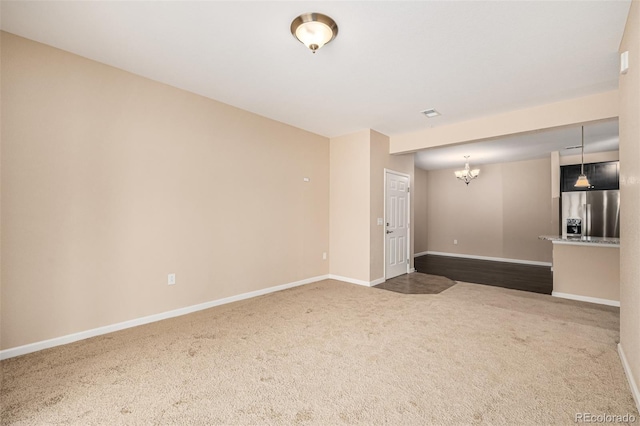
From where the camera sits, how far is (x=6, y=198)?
99.2 inches

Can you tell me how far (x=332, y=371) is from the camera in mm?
2320

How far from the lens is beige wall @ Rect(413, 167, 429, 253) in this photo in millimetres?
9070

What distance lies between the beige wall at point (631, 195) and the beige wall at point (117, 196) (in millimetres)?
3980

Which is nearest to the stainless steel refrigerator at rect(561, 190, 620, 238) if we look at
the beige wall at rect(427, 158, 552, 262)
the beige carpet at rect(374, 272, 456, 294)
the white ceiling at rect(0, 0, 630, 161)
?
the beige wall at rect(427, 158, 552, 262)

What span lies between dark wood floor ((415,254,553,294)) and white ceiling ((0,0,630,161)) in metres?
3.20

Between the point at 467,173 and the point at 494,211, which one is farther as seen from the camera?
the point at 494,211

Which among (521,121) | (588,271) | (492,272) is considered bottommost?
(492,272)

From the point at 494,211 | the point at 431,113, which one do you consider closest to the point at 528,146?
the point at 494,211

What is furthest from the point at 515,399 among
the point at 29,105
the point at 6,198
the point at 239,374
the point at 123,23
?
the point at 29,105

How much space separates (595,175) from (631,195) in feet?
17.5

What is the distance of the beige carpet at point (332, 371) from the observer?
184 cm

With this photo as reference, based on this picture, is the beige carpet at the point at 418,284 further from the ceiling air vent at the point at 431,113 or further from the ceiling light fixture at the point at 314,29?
the ceiling light fixture at the point at 314,29

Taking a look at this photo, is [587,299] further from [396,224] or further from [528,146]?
[528,146]

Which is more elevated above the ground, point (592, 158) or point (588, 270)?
point (592, 158)
